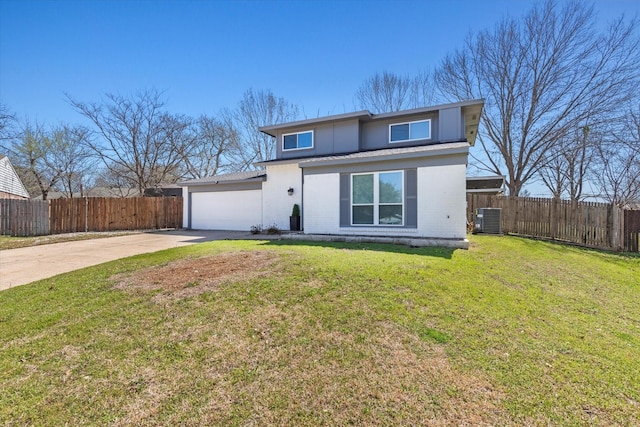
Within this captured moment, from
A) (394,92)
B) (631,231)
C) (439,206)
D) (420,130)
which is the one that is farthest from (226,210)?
(394,92)

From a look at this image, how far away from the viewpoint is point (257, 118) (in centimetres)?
2784

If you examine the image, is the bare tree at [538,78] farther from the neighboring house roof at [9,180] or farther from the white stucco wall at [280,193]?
the neighboring house roof at [9,180]

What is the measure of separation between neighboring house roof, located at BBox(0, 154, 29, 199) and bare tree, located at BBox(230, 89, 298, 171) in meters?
16.7

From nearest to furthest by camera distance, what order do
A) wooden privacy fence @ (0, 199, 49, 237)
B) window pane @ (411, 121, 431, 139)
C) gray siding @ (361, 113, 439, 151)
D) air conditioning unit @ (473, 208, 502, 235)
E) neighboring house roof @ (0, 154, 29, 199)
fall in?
air conditioning unit @ (473, 208, 502, 235)
gray siding @ (361, 113, 439, 151)
window pane @ (411, 121, 431, 139)
wooden privacy fence @ (0, 199, 49, 237)
neighboring house roof @ (0, 154, 29, 199)

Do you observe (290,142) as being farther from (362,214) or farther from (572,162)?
(572,162)

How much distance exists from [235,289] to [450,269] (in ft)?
13.2

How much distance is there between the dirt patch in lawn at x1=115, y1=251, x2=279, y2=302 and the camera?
4945mm

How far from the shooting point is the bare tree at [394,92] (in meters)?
24.2

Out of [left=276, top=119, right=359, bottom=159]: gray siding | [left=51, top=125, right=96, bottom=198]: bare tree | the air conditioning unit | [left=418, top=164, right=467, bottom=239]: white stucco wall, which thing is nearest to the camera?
[left=418, top=164, right=467, bottom=239]: white stucco wall

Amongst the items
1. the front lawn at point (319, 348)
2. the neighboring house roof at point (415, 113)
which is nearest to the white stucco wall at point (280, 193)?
the neighboring house roof at point (415, 113)

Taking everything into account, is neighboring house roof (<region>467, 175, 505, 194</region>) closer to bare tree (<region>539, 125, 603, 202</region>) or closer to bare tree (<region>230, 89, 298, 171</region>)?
bare tree (<region>539, 125, 603, 202</region>)

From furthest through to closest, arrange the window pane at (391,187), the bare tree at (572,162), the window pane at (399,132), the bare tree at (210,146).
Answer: the bare tree at (210,146)
the bare tree at (572,162)
the window pane at (399,132)
the window pane at (391,187)

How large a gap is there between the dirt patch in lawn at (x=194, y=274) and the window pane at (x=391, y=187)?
15.5ft

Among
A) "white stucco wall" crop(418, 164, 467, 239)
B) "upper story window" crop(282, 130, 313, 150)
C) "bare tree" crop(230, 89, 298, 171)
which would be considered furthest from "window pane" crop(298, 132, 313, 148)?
"bare tree" crop(230, 89, 298, 171)
